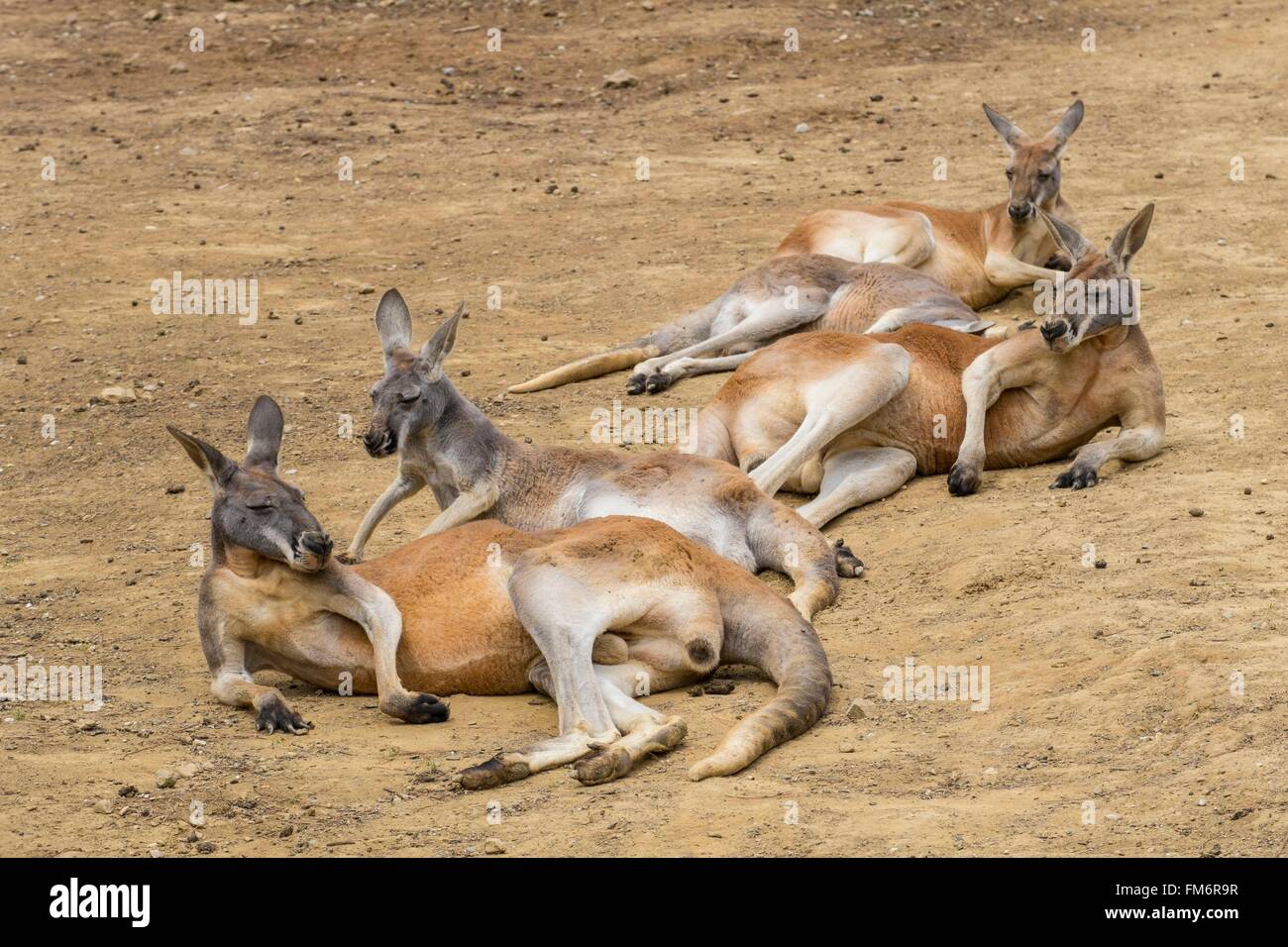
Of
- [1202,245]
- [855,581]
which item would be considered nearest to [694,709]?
[855,581]

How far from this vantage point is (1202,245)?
10828 mm

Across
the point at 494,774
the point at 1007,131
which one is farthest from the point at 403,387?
the point at 1007,131

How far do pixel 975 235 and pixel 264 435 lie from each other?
6082mm

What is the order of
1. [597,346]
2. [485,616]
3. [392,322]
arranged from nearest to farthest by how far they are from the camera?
[485,616] < [392,322] < [597,346]

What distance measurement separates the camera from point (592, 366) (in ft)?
30.9

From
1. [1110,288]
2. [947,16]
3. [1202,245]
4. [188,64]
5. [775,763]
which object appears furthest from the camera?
[947,16]

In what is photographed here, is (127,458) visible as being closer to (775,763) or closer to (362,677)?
(362,677)

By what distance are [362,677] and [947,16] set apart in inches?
495

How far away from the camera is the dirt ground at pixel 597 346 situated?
465 cm
